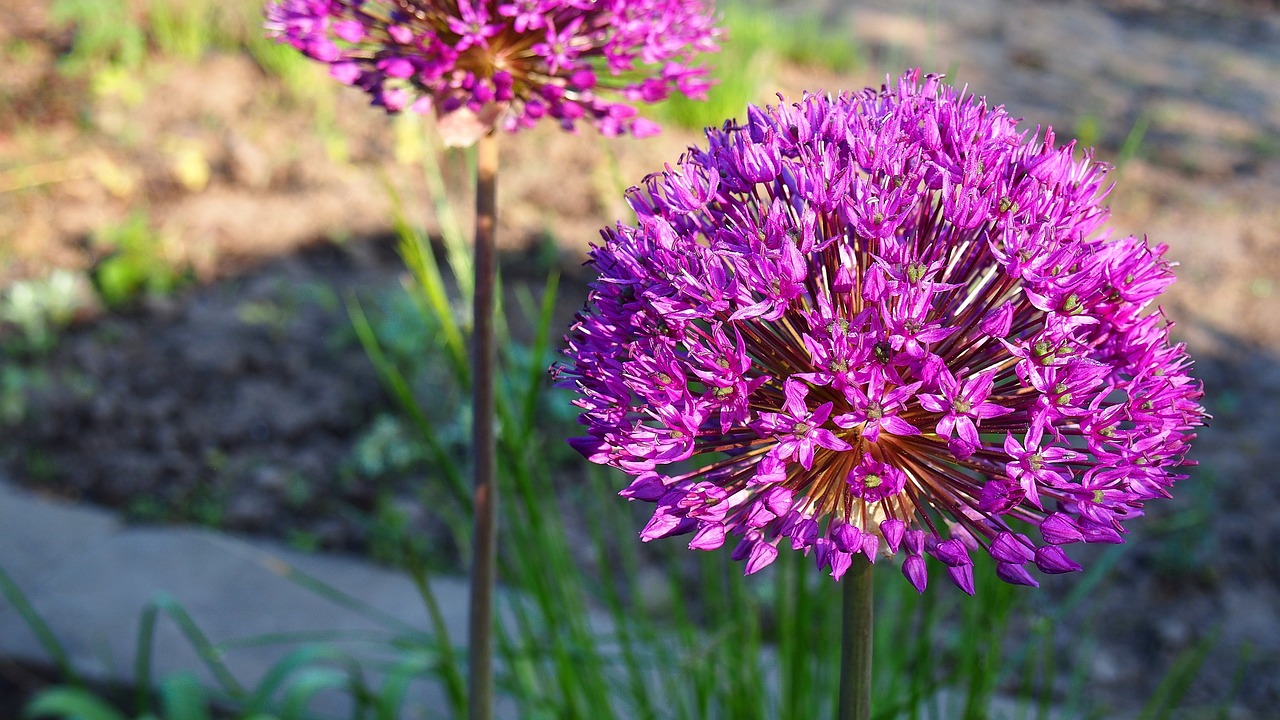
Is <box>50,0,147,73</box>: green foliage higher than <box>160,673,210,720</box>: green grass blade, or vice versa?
<box>50,0,147,73</box>: green foliage

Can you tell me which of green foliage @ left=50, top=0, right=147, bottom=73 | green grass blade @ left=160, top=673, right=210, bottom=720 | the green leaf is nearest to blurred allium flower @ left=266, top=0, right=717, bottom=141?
green grass blade @ left=160, top=673, right=210, bottom=720

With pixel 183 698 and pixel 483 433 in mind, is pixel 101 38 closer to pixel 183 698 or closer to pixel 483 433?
pixel 183 698

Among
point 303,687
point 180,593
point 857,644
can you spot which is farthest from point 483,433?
point 180,593

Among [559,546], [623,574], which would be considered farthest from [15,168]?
[559,546]

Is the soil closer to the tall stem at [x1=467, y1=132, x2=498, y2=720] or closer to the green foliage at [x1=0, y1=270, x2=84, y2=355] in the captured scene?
the green foliage at [x1=0, y1=270, x2=84, y2=355]

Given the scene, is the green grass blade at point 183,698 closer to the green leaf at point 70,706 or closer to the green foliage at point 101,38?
the green leaf at point 70,706

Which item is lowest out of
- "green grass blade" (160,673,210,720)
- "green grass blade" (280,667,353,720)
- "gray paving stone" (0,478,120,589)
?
"gray paving stone" (0,478,120,589)
